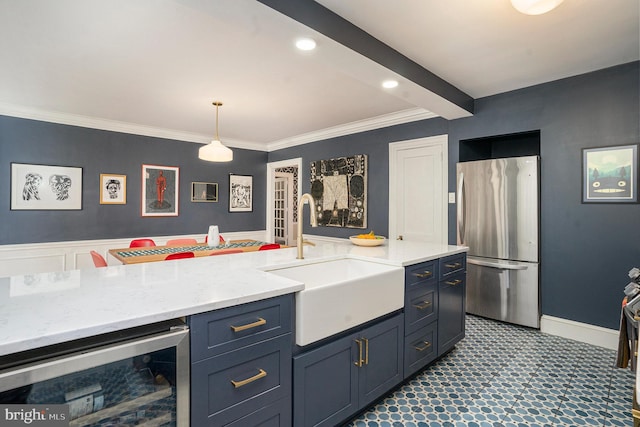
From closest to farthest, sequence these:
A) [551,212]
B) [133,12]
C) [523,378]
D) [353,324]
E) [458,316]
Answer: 1. [353,324]
2. [133,12]
3. [523,378]
4. [458,316]
5. [551,212]

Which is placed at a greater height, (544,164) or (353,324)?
(544,164)

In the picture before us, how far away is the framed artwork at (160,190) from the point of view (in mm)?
5023

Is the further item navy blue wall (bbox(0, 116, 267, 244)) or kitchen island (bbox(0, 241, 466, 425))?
navy blue wall (bbox(0, 116, 267, 244))

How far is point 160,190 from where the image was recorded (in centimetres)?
516

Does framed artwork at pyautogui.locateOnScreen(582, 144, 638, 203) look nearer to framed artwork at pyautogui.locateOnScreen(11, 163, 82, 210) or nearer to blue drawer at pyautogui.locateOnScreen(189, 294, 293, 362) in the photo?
blue drawer at pyautogui.locateOnScreen(189, 294, 293, 362)

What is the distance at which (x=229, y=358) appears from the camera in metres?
1.21

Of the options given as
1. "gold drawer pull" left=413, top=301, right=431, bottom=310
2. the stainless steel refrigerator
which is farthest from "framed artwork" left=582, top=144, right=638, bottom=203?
"gold drawer pull" left=413, top=301, right=431, bottom=310

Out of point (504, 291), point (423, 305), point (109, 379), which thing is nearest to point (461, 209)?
point (504, 291)

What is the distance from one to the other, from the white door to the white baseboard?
1.34 m

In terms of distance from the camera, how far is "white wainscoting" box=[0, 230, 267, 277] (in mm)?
3982

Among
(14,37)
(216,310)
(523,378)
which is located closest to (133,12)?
(14,37)

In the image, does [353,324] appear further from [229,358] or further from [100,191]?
[100,191]

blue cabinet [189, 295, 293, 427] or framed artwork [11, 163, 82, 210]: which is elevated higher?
framed artwork [11, 163, 82, 210]

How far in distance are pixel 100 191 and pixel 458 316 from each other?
16.0 feet
